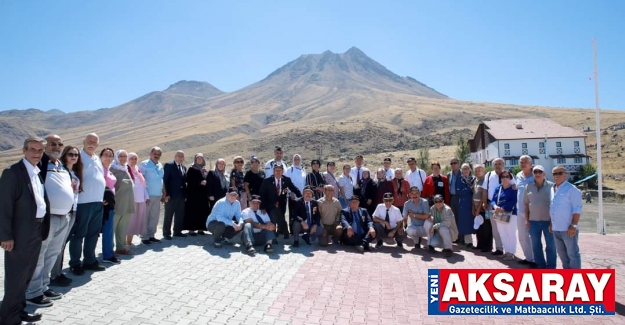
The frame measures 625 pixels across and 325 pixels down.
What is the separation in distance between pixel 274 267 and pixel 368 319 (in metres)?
2.40

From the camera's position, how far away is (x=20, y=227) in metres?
4.02

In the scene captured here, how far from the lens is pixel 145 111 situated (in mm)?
187625

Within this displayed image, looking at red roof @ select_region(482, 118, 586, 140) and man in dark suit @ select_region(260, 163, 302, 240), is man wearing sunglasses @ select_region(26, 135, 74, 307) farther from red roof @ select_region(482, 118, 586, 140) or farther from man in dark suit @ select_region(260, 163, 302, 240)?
red roof @ select_region(482, 118, 586, 140)

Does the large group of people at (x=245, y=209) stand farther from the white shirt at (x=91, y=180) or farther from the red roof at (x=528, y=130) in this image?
the red roof at (x=528, y=130)

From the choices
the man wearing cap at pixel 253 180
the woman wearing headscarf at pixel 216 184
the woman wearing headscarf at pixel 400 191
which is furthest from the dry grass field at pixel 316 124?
the woman wearing headscarf at pixel 216 184

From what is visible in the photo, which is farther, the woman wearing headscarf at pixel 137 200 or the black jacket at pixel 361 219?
the black jacket at pixel 361 219

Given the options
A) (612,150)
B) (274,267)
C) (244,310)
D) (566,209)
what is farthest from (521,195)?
(612,150)

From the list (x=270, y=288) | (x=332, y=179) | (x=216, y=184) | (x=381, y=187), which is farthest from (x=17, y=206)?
(x=381, y=187)

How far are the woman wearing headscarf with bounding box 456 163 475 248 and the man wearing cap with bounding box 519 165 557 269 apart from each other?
1713 millimetres

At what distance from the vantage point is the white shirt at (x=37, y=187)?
4133 millimetres

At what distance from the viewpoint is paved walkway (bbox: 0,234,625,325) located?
446 cm

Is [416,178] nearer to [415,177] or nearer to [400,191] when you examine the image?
[415,177]

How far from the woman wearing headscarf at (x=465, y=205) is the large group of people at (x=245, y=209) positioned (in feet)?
0.07

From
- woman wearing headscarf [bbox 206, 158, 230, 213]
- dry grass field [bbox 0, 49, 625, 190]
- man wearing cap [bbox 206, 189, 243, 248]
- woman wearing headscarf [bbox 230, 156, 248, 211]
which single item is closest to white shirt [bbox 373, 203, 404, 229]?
man wearing cap [bbox 206, 189, 243, 248]
